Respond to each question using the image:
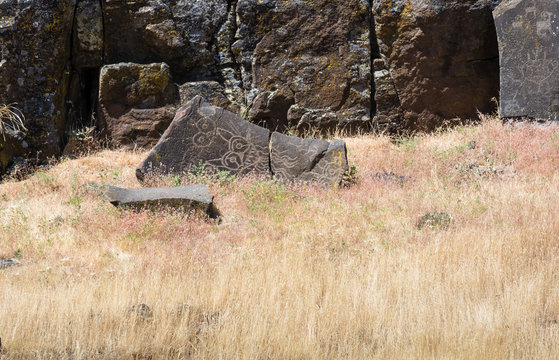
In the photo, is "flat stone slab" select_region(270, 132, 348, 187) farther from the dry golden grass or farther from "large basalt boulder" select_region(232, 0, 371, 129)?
"large basalt boulder" select_region(232, 0, 371, 129)

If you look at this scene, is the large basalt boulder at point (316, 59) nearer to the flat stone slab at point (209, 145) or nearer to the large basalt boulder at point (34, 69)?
the flat stone slab at point (209, 145)

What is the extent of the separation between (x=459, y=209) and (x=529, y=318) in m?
2.65

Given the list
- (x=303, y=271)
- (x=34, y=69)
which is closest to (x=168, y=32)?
(x=34, y=69)

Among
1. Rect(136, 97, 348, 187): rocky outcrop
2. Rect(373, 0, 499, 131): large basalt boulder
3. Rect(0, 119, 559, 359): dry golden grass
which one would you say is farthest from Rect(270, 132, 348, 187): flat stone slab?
Rect(373, 0, 499, 131): large basalt boulder

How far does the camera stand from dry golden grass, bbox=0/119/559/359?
3764mm

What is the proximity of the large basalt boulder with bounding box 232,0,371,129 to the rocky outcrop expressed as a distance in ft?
8.87

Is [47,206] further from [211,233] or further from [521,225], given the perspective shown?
[521,225]

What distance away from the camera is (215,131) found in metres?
8.63

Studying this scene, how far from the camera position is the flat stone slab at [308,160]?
27.2ft

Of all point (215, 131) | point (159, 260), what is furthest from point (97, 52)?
point (159, 260)

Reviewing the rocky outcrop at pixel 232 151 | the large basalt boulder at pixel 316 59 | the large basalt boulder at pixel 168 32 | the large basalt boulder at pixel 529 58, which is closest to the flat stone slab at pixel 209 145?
the rocky outcrop at pixel 232 151

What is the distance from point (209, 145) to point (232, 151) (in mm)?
349

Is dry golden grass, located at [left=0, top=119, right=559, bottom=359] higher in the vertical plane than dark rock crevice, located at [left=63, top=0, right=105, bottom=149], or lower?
lower

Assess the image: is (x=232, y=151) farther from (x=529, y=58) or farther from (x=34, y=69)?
(x=529, y=58)
